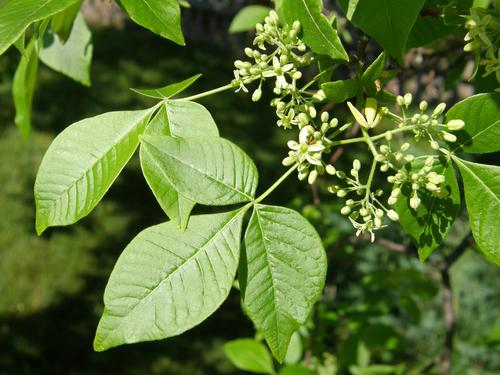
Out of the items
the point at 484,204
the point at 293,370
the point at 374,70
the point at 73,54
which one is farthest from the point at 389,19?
the point at 293,370

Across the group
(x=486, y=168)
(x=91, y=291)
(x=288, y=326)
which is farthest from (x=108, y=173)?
(x=91, y=291)

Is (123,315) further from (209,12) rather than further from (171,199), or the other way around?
(209,12)

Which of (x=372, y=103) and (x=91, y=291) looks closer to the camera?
(x=372, y=103)

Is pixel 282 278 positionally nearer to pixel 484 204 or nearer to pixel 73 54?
pixel 484 204

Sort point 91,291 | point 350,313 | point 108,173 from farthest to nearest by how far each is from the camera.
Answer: point 91,291 → point 350,313 → point 108,173

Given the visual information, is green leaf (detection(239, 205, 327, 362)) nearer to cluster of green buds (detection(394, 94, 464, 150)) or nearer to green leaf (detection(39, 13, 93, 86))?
cluster of green buds (detection(394, 94, 464, 150))
